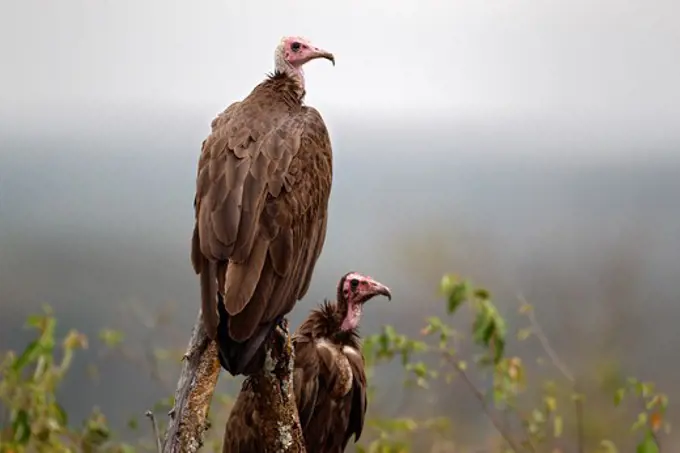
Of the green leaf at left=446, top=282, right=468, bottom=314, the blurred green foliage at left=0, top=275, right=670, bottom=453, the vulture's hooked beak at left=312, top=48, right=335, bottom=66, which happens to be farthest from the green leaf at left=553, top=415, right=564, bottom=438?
the vulture's hooked beak at left=312, top=48, right=335, bottom=66

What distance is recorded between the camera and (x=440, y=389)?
15.3 ft

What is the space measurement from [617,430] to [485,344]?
3.97 ft

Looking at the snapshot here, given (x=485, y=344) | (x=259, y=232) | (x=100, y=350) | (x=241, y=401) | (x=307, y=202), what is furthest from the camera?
(x=100, y=350)

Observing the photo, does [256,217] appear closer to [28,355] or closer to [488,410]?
[28,355]

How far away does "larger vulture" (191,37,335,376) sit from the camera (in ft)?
6.65

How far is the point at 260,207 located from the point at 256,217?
5cm

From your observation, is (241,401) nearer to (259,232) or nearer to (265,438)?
(265,438)

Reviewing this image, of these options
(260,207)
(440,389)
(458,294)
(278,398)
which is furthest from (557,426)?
(260,207)

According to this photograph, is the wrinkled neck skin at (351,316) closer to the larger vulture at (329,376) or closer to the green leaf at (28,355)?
the larger vulture at (329,376)

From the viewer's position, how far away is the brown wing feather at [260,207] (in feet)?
6.81

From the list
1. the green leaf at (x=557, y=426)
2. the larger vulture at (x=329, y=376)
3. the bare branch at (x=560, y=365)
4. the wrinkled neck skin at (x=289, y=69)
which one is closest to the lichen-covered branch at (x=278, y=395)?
the larger vulture at (x=329, y=376)

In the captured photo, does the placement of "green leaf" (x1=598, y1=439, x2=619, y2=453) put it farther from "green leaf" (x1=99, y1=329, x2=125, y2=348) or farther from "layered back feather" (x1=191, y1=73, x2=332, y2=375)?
"layered back feather" (x1=191, y1=73, x2=332, y2=375)

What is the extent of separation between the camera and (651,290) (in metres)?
4.73

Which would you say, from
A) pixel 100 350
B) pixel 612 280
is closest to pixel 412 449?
pixel 612 280
